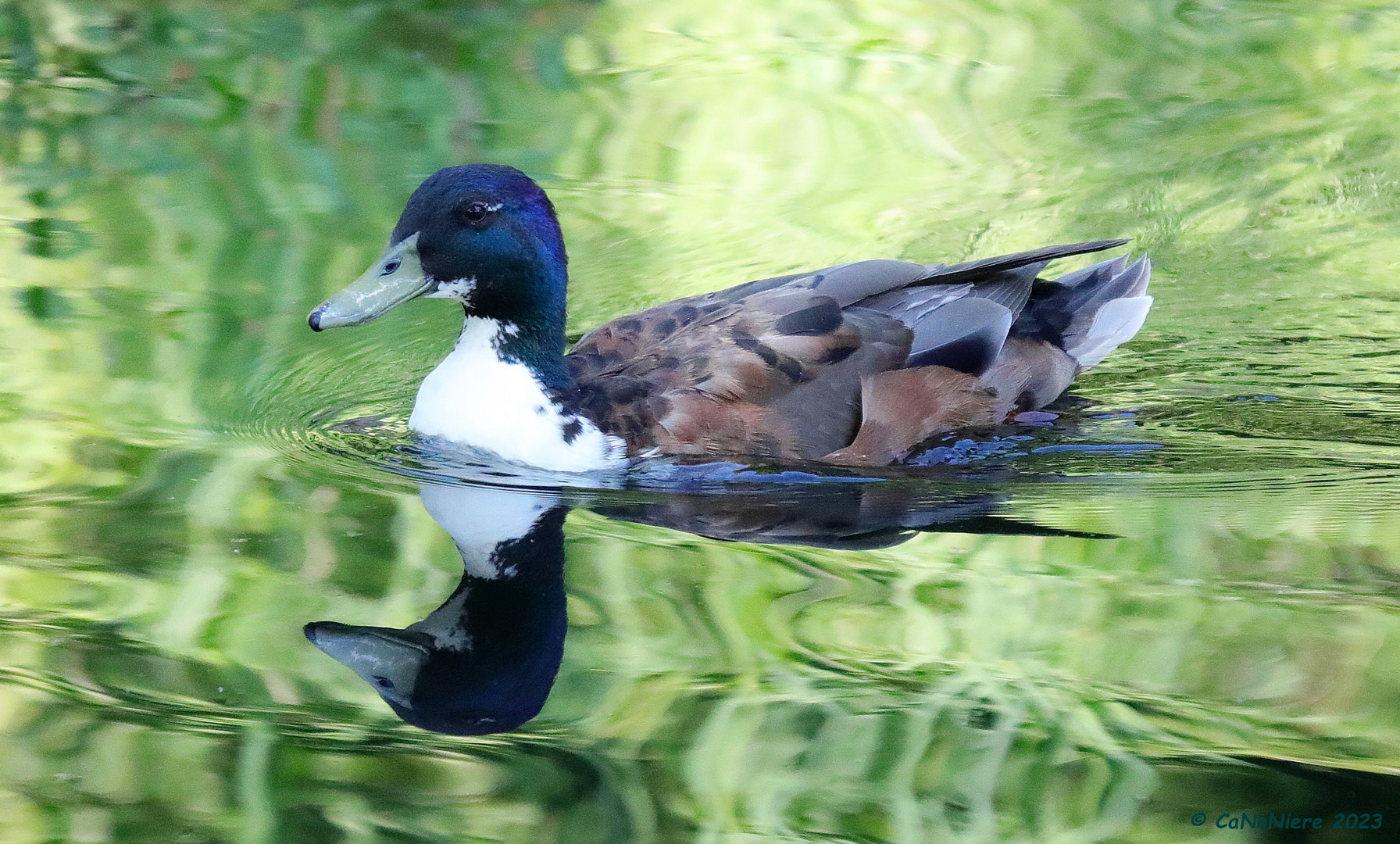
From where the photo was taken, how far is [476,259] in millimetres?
6320

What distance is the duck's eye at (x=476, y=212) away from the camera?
6.27 meters

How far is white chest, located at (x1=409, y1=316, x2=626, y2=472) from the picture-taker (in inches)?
245

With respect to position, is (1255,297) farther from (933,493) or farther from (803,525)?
(803,525)

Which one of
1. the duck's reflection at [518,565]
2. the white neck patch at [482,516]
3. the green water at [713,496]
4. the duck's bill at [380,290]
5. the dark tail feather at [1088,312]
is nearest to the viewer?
the green water at [713,496]

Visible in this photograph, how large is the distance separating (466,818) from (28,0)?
10.6 meters

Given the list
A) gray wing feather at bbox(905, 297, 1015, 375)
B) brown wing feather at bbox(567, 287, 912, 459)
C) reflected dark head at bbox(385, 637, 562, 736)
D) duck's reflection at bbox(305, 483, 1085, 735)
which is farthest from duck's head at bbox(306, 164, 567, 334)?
reflected dark head at bbox(385, 637, 562, 736)

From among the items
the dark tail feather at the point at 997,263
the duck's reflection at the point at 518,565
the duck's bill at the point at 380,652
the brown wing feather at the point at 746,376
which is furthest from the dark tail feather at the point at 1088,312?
the duck's bill at the point at 380,652

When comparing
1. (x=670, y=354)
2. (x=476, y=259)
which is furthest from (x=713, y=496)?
(x=476, y=259)

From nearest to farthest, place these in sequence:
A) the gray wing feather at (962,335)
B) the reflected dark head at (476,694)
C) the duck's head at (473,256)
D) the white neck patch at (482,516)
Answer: the reflected dark head at (476,694) < the white neck patch at (482,516) < the duck's head at (473,256) < the gray wing feather at (962,335)

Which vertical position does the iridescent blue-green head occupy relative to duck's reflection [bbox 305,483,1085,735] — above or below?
above

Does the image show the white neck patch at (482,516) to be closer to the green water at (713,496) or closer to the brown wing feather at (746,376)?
the green water at (713,496)

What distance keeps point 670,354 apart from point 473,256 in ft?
2.83

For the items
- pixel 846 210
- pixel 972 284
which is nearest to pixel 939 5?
pixel 846 210

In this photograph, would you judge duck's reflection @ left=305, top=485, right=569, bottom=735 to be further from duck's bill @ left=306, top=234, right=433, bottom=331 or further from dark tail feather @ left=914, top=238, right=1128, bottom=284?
dark tail feather @ left=914, top=238, right=1128, bottom=284
